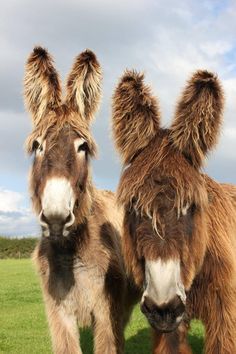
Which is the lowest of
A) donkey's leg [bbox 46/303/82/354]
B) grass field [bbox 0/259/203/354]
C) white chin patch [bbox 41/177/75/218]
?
grass field [bbox 0/259/203/354]

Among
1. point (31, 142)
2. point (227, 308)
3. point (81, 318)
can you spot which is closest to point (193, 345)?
point (81, 318)

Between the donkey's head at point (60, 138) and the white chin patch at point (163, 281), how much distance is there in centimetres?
134

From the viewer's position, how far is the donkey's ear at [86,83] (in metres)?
6.16

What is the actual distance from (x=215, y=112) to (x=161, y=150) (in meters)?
0.60

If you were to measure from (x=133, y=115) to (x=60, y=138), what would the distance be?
1.06 meters

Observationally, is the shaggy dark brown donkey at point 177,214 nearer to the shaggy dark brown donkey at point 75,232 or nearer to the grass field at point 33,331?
the shaggy dark brown donkey at point 75,232

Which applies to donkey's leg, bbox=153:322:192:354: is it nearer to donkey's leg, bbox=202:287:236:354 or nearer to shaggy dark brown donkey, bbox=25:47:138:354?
donkey's leg, bbox=202:287:236:354

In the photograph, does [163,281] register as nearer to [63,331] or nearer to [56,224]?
[56,224]

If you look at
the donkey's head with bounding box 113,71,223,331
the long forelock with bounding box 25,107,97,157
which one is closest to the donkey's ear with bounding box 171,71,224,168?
the donkey's head with bounding box 113,71,223,331

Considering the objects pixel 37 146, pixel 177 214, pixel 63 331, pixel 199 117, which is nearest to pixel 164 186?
pixel 177 214

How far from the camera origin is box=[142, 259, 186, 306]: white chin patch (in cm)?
383

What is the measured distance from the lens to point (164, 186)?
4.27m

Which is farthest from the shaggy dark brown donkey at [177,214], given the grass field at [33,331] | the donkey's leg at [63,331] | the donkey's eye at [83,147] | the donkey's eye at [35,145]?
the grass field at [33,331]

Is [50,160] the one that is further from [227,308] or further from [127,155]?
[227,308]
